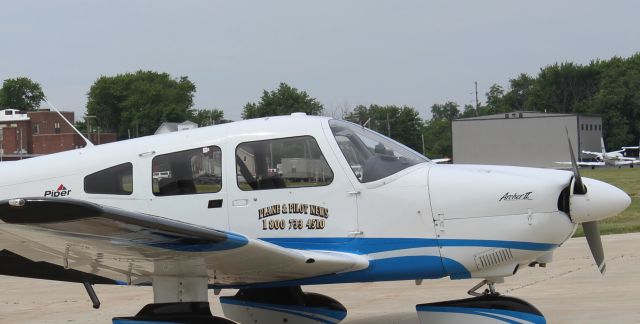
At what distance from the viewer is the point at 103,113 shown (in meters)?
62.8

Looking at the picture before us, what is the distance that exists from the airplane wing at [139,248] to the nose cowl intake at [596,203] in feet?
5.96

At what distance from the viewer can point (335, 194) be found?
766cm

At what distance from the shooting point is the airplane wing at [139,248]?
18.6ft

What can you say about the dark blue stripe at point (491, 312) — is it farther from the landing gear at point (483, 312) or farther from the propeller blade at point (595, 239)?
the propeller blade at point (595, 239)

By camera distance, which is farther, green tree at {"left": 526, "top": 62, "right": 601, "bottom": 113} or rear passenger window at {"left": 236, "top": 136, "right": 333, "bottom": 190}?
green tree at {"left": 526, "top": 62, "right": 601, "bottom": 113}

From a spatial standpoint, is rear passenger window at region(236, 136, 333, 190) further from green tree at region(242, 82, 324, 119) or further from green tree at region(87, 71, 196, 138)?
green tree at region(242, 82, 324, 119)

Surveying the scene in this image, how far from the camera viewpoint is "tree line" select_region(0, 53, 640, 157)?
186 feet

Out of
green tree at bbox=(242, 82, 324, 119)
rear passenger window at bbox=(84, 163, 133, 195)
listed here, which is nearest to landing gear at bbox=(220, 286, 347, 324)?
rear passenger window at bbox=(84, 163, 133, 195)

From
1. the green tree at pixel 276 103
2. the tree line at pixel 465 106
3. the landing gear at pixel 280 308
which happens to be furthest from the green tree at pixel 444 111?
the landing gear at pixel 280 308

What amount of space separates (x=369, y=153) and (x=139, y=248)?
2225 mm

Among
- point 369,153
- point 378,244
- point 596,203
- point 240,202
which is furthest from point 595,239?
point 240,202

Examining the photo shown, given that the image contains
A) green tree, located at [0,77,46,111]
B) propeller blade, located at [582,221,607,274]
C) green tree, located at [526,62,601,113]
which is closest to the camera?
propeller blade, located at [582,221,607,274]

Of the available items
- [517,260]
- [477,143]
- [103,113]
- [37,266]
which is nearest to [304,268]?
[517,260]

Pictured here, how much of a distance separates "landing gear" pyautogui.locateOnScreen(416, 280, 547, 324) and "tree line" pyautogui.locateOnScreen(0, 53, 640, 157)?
3893 cm
